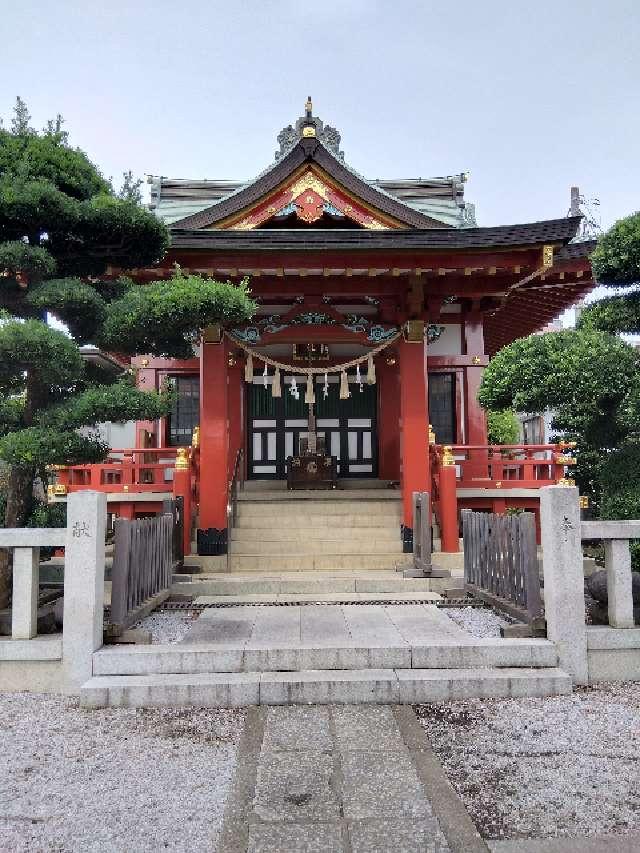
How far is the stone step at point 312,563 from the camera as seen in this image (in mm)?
9828

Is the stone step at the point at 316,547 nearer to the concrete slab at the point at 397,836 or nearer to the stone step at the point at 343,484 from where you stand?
the stone step at the point at 343,484

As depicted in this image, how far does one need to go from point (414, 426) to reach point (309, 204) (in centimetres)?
526

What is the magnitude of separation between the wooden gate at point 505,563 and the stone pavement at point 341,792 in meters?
1.95

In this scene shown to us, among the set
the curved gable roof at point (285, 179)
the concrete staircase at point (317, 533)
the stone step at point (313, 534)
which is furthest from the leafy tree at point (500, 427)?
the stone step at point (313, 534)

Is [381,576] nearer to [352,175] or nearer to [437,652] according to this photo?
[437,652]

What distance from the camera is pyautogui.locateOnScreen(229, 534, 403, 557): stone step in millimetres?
10188

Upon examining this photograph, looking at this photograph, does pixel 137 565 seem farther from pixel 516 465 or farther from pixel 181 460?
pixel 516 465

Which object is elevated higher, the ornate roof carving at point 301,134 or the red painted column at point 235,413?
the ornate roof carving at point 301,134

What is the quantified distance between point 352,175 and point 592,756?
11.3m

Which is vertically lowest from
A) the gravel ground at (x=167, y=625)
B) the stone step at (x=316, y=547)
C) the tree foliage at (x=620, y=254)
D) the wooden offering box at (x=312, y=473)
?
the gravel ground at (x=167, y=625)

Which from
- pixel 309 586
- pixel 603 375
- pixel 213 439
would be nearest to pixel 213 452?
pixel 213 439

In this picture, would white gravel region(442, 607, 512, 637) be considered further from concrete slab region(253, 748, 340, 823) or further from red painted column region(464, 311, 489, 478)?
red painted column region(464, 311, 489, 478)

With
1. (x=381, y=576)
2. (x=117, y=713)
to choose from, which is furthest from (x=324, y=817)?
(x=381, y=576)

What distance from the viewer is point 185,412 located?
1292cm
